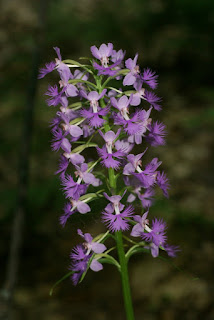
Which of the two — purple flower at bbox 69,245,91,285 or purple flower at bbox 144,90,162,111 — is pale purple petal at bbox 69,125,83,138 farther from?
purple flower at bbox 69,245,91,285

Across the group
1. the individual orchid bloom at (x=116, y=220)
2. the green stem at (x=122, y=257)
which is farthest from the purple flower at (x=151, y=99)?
the individual orchid bloom at (x=116, y=220)

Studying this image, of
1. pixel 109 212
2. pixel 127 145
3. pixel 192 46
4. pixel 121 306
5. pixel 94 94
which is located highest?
pixel 94 94

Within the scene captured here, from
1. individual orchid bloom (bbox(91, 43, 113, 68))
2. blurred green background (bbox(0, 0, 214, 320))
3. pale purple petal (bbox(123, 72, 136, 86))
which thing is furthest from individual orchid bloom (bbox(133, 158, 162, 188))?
blurred green background (bbox(0, 0, 214, 320))

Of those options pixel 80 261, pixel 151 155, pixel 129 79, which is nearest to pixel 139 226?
pixel 80 261

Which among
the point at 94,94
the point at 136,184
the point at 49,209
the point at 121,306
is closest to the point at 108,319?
the point at 121,306

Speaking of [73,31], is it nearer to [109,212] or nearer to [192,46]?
[192,46]

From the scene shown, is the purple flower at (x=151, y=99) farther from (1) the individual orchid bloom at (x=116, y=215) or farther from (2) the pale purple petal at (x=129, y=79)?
(1) the individual orchid bloom at (x=116, y=215)

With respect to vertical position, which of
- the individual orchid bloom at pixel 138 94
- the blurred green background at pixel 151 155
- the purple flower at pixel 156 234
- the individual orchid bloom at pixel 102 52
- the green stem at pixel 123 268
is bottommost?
the blurred green background at pixel 151 155

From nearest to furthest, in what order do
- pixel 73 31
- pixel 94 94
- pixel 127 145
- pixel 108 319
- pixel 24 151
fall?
pixel 94 94 < pixel 127 145 < pixel 24 151 < pixel 108 319 < pixel 73 31
